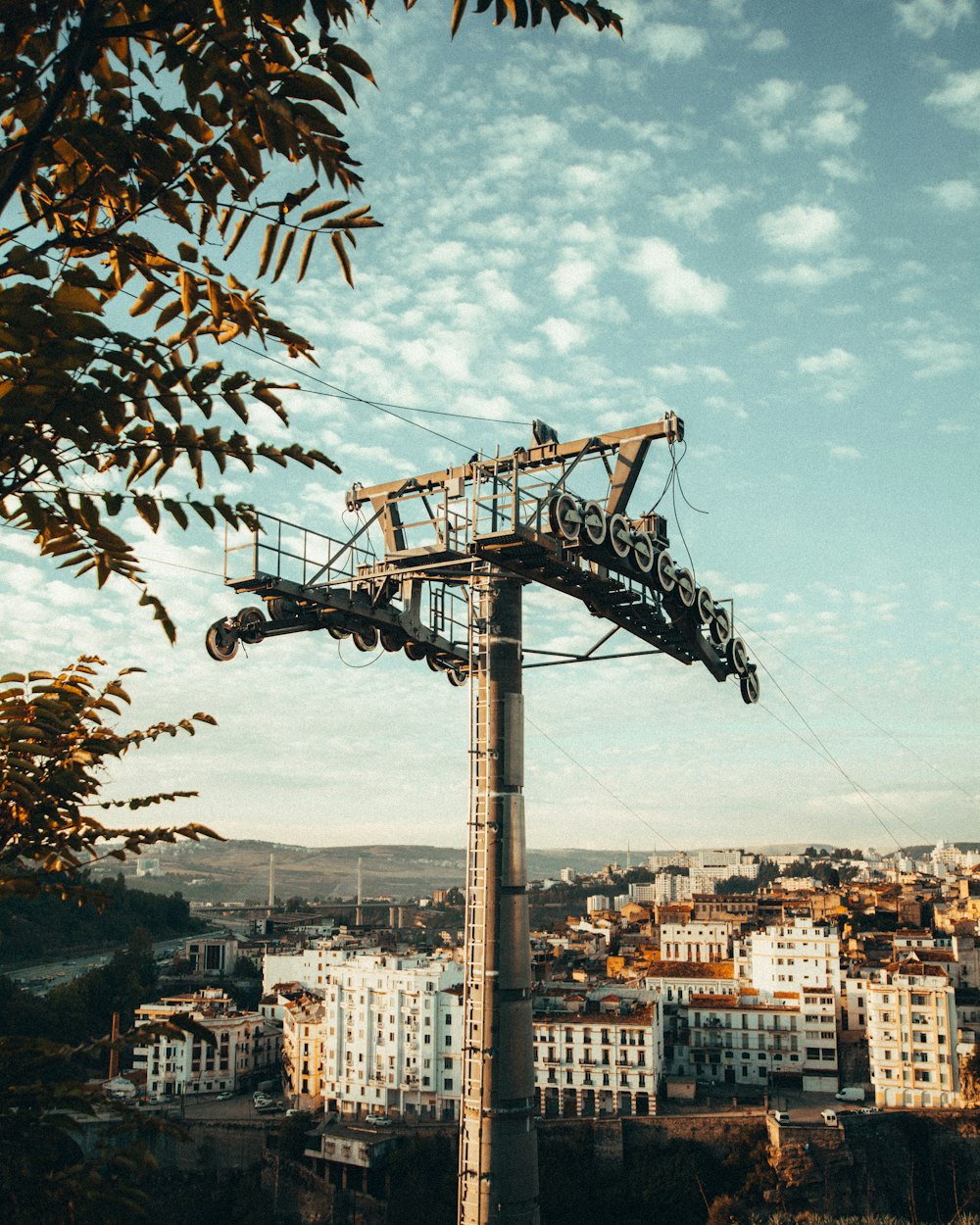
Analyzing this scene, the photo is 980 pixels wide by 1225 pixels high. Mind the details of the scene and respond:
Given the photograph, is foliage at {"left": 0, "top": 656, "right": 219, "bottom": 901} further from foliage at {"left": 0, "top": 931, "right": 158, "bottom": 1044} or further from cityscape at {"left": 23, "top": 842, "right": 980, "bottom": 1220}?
foliage at {"left": 0, "top": 931, "right": 158, "bottom": 1044}

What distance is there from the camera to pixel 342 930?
82375 mm

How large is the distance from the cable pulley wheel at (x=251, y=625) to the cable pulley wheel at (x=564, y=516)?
4.49 meters

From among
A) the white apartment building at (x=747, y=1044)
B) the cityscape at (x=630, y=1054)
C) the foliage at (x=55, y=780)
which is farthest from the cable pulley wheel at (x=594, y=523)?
the white apartment building at (x=747, y=1044)

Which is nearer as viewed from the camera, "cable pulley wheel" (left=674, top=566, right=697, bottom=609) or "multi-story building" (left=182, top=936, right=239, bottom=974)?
"cable pulley wheel" (left=674, top=566, right=697, bottom=609)

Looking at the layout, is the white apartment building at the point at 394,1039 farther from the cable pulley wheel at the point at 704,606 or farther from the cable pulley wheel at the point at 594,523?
the cable pulley wheel at the point at 594,523

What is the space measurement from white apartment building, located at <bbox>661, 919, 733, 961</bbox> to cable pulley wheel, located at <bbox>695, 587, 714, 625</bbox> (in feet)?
182

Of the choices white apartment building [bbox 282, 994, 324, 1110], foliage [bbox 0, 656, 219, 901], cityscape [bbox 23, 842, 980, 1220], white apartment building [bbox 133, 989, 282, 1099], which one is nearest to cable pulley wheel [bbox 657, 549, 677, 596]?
foliage [bbox 0, 656, 219, 901]

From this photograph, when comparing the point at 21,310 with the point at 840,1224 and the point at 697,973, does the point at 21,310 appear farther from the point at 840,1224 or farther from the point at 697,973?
the point at 697,973

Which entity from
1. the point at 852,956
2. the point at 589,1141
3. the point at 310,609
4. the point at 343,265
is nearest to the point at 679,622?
the point at 310,609

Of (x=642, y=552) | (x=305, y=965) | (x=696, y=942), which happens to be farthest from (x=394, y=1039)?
(x=642, y=552)

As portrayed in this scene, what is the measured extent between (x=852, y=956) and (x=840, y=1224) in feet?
138

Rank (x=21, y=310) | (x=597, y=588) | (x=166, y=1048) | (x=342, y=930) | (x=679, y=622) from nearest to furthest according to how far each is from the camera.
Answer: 1. (x=21, y=310)
2. (x=597, y=588)
3. (x=679, y=622)
4. (x=166, y=1048)
5. (x=342, y=930)

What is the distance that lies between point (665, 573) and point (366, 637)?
4567 mm

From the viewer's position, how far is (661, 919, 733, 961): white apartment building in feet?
225
